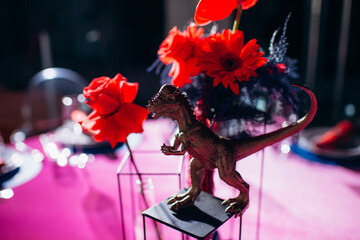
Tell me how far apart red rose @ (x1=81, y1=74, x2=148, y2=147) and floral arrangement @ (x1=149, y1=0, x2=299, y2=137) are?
90mm

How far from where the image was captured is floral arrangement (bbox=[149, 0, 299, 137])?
54 cm

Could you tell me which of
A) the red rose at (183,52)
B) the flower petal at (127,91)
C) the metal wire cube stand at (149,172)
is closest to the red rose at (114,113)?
the flower petal at (127,91)

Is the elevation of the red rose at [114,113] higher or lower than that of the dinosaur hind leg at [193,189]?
higher

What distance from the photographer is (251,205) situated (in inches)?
35.7

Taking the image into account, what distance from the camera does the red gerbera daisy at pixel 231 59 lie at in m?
0.53

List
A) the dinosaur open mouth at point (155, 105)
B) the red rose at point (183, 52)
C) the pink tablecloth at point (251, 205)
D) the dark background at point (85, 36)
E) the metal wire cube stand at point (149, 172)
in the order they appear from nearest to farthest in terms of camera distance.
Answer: the dinosaur open mouth at point (155, 105), the red rose at point (183, 52), the pink tablecloth at point (251, 205), the metal wire cube stand at point (149, 172), the dark background at point (85, 36)

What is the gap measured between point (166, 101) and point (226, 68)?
125 millimetres

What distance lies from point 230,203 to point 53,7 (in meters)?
7.66

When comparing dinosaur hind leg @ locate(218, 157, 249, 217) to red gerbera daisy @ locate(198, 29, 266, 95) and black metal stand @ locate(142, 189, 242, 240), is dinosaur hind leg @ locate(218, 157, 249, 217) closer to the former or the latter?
black metal stand @ locate(142, 189, 242, 240)

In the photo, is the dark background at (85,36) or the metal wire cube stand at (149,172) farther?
the dark background at (85,36)

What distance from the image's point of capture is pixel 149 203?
643 mm

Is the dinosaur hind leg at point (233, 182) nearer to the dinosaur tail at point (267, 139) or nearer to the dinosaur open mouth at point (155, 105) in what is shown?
the dinosaur tail at point (267, 139)

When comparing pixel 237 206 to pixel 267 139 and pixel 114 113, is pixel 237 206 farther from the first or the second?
pixel 114 113

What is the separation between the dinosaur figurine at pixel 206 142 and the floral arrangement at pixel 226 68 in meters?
0.05
